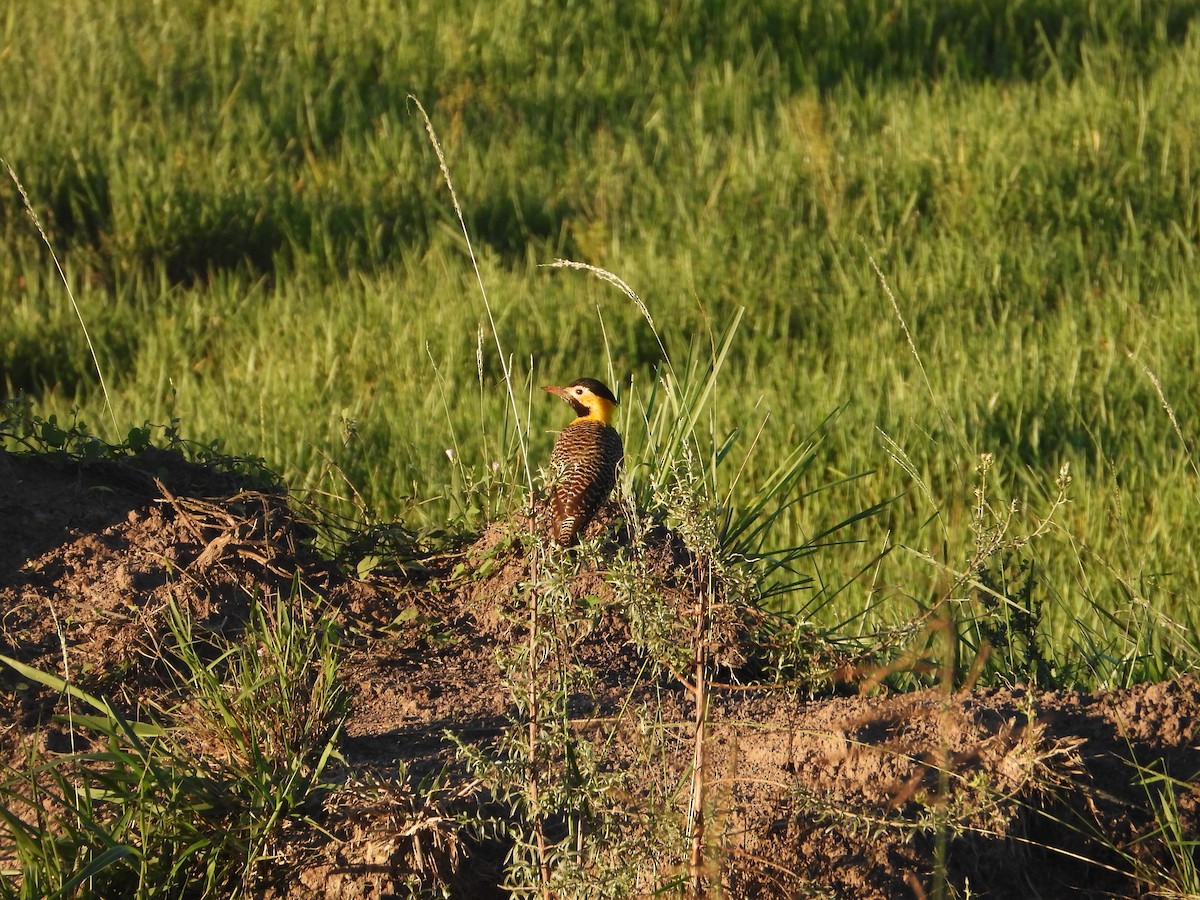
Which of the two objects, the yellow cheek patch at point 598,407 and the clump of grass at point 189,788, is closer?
the clump of grass at point 189,788

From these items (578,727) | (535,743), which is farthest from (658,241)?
(535,743)

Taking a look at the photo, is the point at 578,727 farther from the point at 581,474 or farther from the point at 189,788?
the point at 581,474

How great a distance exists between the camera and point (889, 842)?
9.56 ft

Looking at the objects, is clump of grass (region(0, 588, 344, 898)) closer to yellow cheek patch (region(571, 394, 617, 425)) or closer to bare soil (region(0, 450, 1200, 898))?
bare soil (region(0, 450, 1200, 898))

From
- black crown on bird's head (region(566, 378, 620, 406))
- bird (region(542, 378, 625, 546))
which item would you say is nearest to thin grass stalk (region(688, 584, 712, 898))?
bird (region(542, 378, 625, 546))

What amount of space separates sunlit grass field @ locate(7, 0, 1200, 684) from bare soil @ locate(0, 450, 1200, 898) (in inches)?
35.0

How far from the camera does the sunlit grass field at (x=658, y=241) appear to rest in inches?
233

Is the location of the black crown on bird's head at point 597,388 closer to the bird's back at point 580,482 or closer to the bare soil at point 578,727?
the bird's back at point 580,482

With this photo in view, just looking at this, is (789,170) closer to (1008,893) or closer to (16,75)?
(16,75)

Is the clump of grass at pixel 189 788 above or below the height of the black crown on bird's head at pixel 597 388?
above

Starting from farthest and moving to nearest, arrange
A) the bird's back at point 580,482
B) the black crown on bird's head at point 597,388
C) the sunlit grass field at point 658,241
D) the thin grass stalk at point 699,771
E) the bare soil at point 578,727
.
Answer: the sunlit grass field at point 658,241 < the black crown on bird's head at point 597,388 < the bird's back at point 580,482 < the bare soil at point 578,727 < the thin grass stalk at point 699,771

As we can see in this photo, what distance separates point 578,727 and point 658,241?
15.8 feet

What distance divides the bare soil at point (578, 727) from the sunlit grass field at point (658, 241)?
888mm

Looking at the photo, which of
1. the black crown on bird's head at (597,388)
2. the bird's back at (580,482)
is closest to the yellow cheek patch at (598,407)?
the black crown on bird's head at (597,388)
